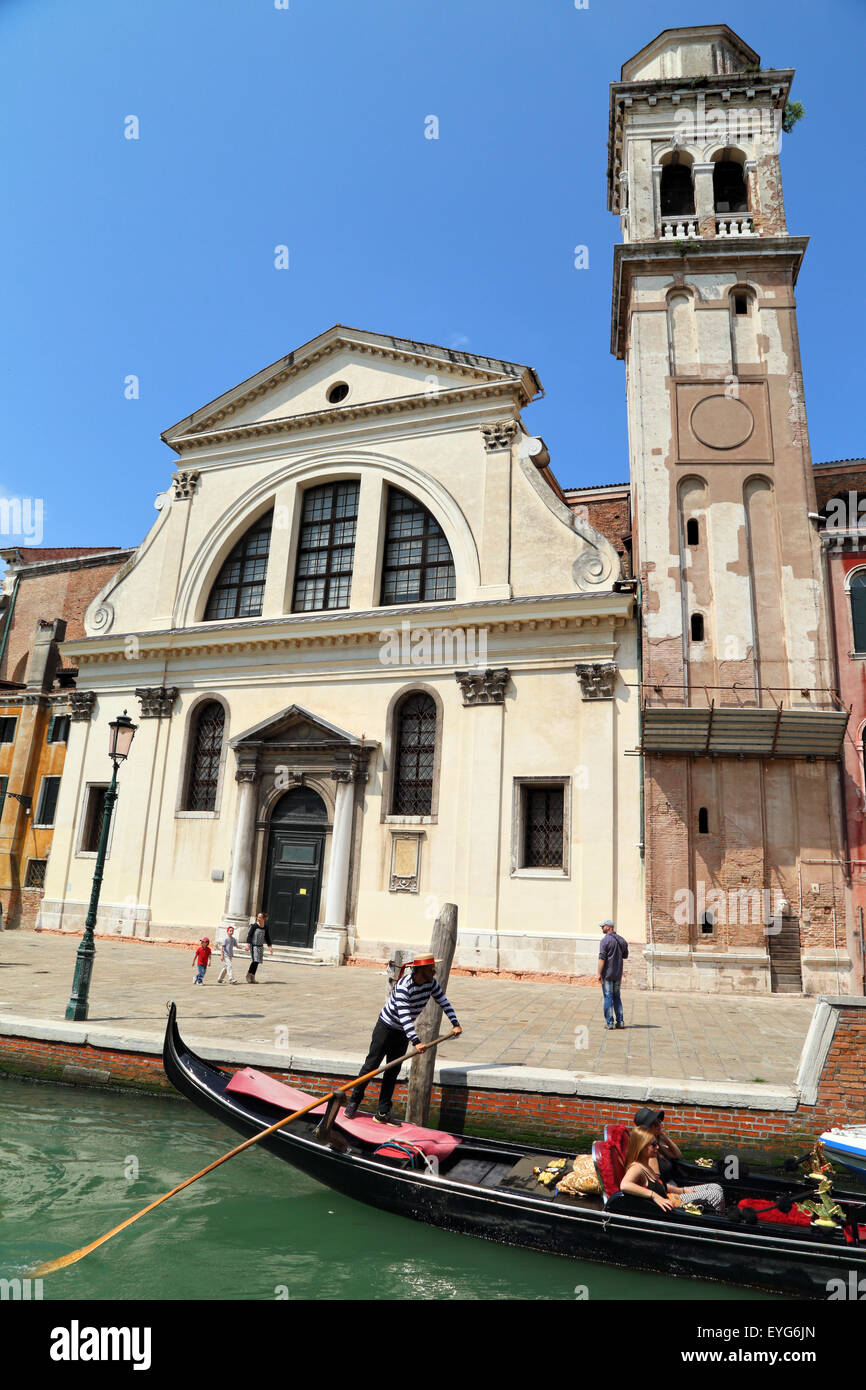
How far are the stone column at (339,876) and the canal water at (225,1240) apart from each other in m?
10.4

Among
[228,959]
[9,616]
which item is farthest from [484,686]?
[9,616]

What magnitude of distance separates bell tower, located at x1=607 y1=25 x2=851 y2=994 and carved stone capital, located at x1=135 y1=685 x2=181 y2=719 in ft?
40.9

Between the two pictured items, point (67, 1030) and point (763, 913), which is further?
point (763, 913)

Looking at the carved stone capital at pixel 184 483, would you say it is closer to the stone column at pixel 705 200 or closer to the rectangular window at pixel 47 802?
the rectangular window at pixel 47 802

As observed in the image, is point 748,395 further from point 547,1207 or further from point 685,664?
point 547,1207

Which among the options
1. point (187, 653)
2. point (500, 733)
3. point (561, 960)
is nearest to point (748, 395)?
point (500, 733)

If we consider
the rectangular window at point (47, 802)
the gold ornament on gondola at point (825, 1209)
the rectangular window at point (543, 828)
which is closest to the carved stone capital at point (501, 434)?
the rectangular window at point (543, 828)

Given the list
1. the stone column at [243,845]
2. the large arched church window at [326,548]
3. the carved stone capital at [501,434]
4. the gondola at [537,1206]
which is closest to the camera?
the gondola at [537,1206]

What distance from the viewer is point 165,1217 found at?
20.4 ft

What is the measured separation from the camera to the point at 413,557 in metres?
20.7

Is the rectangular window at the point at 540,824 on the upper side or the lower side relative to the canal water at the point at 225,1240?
upper

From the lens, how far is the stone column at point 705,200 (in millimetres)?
19562
